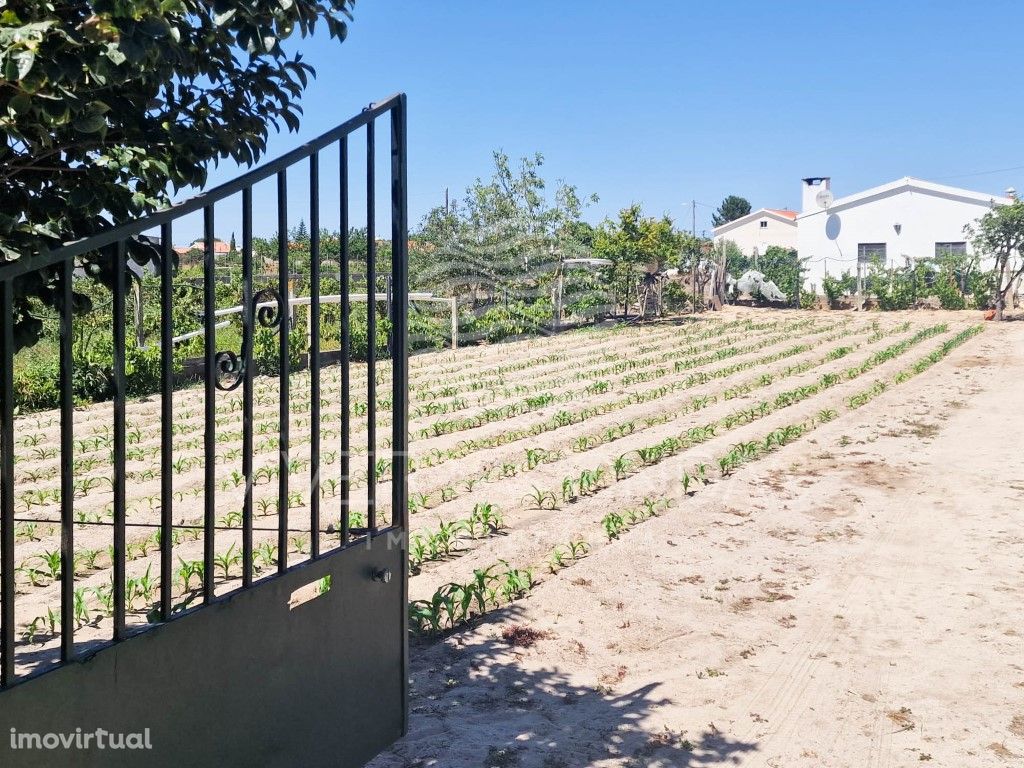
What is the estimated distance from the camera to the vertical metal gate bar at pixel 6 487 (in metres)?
2.32

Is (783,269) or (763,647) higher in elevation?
(783,269)

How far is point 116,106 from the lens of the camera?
8.95 feet

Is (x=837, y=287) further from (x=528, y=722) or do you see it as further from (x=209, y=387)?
(x=209, y=387)

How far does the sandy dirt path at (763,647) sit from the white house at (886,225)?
28.9 meters

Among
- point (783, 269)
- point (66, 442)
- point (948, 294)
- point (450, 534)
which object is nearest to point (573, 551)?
point (450, 534)

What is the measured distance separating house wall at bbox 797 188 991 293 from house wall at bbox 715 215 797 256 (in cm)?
1873

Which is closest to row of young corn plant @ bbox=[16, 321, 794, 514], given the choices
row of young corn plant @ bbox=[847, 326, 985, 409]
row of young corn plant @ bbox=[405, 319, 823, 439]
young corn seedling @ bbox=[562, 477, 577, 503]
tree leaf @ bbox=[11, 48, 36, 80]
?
row of young corn plant @ bbox=[405, 319, 823, 439]

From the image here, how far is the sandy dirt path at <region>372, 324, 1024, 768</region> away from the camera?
4.08 meters

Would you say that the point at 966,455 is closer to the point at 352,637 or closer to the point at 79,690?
the point at 352,637

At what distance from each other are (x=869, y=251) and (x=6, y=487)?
3873cm

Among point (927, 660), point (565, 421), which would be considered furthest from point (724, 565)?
point (565, 421)

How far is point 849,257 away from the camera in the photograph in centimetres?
3766

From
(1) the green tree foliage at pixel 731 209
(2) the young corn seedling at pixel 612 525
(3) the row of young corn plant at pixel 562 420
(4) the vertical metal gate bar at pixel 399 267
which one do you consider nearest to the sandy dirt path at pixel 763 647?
(2) the young corn seedling at pixel 612 525

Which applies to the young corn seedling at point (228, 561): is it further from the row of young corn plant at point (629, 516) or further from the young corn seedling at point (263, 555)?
the row of young corn plant at point (629, 516)
